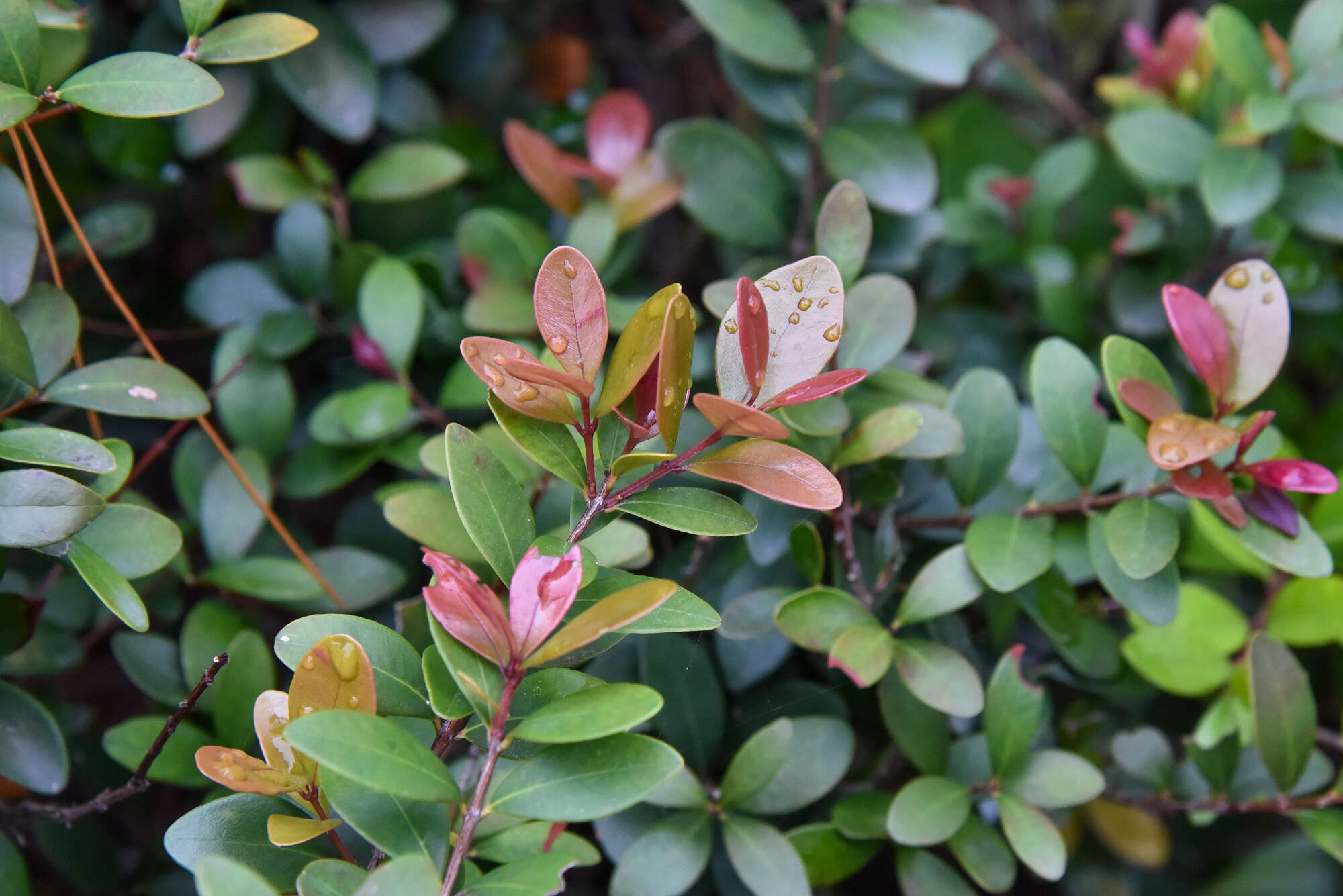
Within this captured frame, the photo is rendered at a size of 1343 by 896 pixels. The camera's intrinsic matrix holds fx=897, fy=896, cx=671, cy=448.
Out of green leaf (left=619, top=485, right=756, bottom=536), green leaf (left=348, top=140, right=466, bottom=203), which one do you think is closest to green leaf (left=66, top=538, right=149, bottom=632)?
green leaf (left=619, top=485, right=756, bottom=536)

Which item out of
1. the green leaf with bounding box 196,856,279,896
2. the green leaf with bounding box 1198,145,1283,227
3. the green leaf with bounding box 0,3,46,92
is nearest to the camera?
the green leaf with bounding box 196,856,279,896

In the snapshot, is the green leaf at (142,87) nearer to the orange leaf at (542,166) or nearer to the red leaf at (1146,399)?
the orange leaf at (542,166)

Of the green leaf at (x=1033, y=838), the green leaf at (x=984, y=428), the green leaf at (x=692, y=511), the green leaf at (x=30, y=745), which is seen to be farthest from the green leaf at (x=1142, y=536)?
the green leaf at (x=30, y=745)

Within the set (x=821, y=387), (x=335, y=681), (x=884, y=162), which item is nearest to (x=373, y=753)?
(x=335, y=681)

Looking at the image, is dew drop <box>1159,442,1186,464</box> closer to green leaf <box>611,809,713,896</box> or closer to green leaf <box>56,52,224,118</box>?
green leaf <box>611,809,713,896</box>

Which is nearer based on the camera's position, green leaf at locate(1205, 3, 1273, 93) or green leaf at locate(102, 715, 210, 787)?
green leaf at locate(102, 715, 210, 787)

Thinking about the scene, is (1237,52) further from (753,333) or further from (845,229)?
(753,333)
